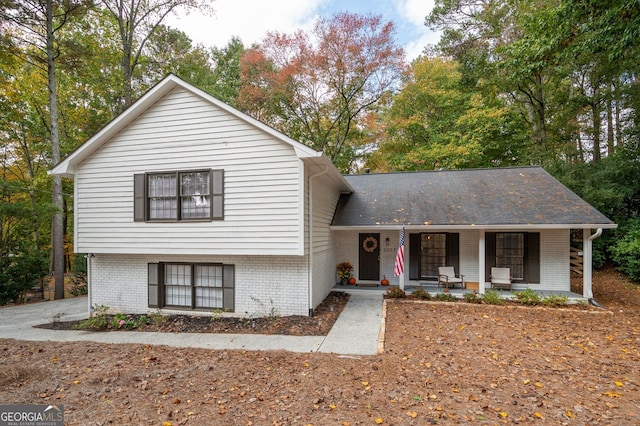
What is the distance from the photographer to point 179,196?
7.62 m

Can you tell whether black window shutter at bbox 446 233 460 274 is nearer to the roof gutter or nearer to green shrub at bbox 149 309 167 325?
the roof gutter

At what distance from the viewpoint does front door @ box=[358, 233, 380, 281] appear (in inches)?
427

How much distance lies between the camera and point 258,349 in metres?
5.57

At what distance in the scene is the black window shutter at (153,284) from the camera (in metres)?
8.13

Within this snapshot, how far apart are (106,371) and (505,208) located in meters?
11.0

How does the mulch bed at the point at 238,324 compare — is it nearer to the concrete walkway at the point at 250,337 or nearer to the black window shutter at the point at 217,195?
the concrete walkway at the point at 250,337

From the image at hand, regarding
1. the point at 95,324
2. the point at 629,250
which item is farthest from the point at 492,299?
the point at 95,324

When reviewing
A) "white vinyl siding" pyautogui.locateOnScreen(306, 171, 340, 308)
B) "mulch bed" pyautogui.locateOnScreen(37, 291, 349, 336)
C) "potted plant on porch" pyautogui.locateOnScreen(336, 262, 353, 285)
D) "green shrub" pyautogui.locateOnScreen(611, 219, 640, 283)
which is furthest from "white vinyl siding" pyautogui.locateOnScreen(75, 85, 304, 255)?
"green shrub" pyautogui.locateOnScreen(611, 219, 640, 283)

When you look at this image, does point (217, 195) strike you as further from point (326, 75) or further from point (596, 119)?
point (596, 119)

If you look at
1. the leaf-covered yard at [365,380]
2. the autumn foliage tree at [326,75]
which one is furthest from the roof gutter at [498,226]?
the autumn foliage tree at [326,75]

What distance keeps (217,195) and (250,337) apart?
3.51 metres

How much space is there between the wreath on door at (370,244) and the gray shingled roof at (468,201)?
1138 millimetres

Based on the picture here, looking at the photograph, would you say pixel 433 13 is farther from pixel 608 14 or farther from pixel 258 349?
pixel 258 349

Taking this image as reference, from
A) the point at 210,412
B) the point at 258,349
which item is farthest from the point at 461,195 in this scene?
the point at 210,412
